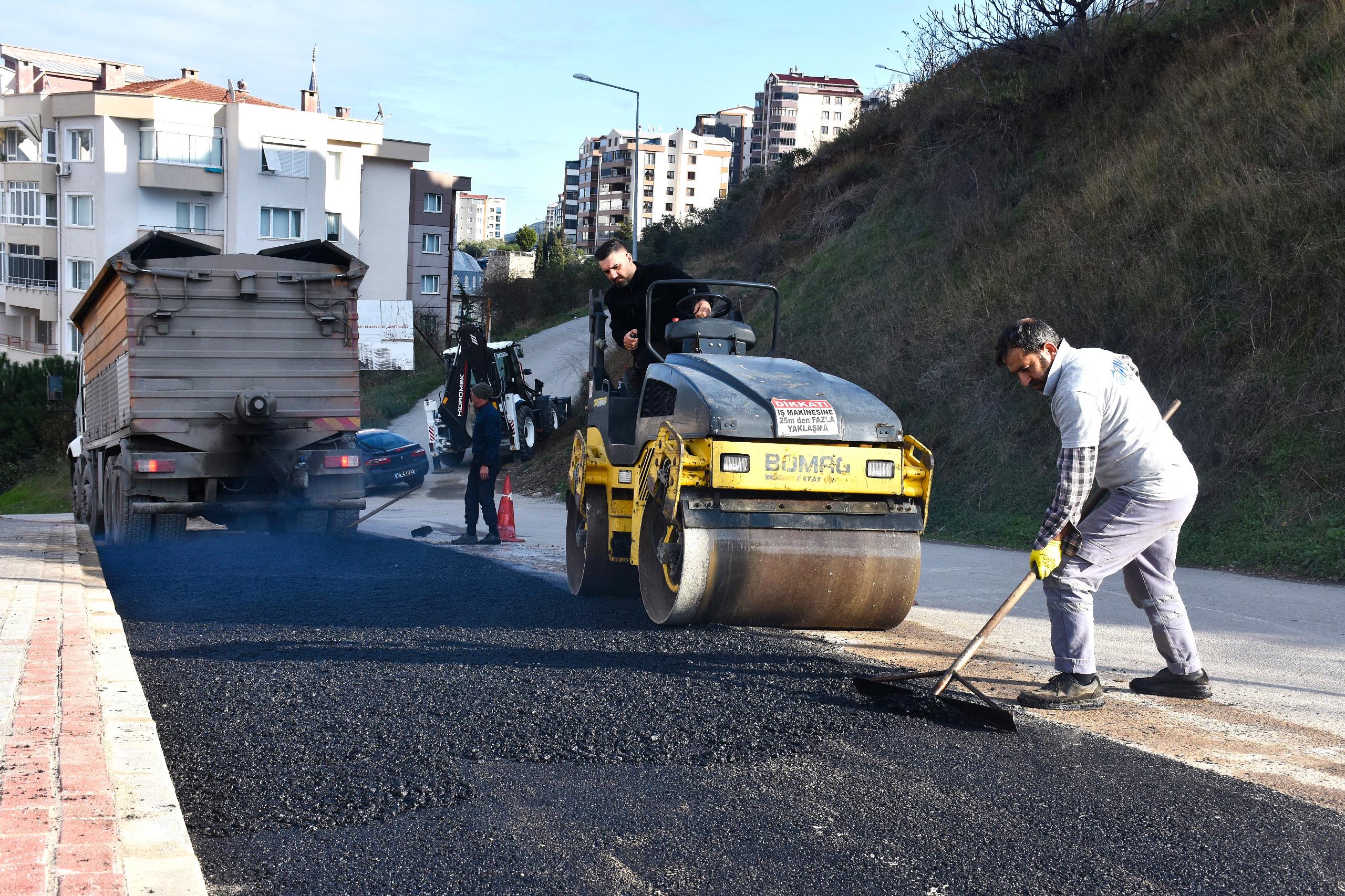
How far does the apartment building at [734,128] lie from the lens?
442ft

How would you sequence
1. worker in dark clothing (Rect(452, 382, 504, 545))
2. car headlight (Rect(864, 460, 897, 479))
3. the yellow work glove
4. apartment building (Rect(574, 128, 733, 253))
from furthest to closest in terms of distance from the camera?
apartment building (Rect(574, 128, 733, 253)), worker in dark clothing (Rect(452, 382, 504, 545)), car headlight (Rect(864, 460, 897, 479)), the yellow work glove

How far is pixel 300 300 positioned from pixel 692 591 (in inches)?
303

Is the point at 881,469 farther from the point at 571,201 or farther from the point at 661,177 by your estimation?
the point at 571,201

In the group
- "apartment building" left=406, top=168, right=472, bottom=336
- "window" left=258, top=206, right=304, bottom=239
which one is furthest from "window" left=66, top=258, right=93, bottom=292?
"apartment building" left=406, top=168, right=472, bottom=336

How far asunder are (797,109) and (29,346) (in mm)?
89358

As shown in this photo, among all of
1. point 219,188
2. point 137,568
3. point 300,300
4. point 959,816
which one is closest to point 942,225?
point 300,300

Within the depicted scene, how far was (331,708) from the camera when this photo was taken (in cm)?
496

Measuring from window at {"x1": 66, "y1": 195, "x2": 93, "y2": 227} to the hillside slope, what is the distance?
37.1 meters

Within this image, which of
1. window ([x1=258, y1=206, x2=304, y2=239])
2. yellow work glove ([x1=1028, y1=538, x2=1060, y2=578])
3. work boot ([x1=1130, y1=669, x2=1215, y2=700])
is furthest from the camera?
window ([x1=258, y1=206, x2=304, y2=239])

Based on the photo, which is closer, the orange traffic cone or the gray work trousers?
the gray work trousers

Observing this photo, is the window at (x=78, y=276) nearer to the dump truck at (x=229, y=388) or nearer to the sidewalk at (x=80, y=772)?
the dump truck at (x=229, y=388)

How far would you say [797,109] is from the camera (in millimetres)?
125000

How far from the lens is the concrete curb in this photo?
118 inches

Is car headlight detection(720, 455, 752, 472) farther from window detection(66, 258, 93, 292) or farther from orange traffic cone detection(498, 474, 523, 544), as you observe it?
window detection(66, 258, 93, 292)
